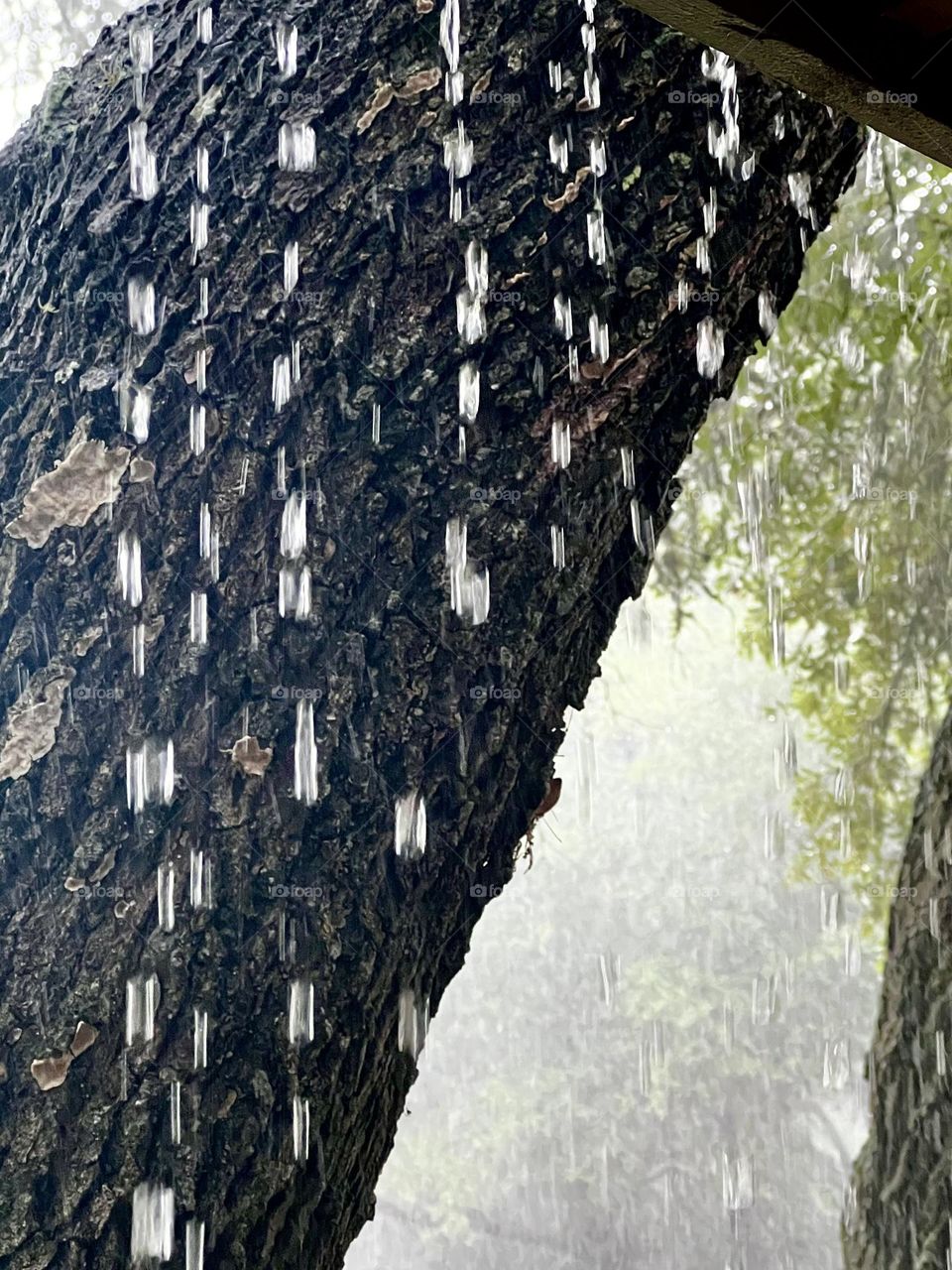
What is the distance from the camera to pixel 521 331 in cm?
72

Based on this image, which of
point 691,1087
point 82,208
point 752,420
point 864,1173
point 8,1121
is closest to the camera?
point 8,1121

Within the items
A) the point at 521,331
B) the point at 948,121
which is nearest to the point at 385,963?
the point at 521,331

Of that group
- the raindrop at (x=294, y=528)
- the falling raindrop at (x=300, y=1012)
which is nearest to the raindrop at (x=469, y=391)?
the raindrop at (x=294, y=528)

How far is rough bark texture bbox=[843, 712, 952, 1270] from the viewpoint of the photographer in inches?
66.1

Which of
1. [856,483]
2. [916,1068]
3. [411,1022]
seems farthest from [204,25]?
[856,483]

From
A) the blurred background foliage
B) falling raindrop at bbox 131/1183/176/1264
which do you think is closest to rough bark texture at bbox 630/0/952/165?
falling raindrop at bbox 131/1183/176/1264

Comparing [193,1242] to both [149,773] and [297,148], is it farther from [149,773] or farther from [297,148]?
[297,148]

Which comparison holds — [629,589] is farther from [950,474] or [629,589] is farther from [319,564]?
[950,474]

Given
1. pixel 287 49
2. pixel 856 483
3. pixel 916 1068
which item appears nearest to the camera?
pixel 287 49

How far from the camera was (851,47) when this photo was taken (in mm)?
710

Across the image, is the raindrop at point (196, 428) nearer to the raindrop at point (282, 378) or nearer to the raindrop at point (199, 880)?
the raindrop at point (282, 378)

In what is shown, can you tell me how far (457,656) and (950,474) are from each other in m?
4.24

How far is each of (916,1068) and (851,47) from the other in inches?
56.8

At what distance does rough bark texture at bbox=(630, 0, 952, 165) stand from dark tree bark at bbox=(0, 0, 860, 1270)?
6 centimetres
